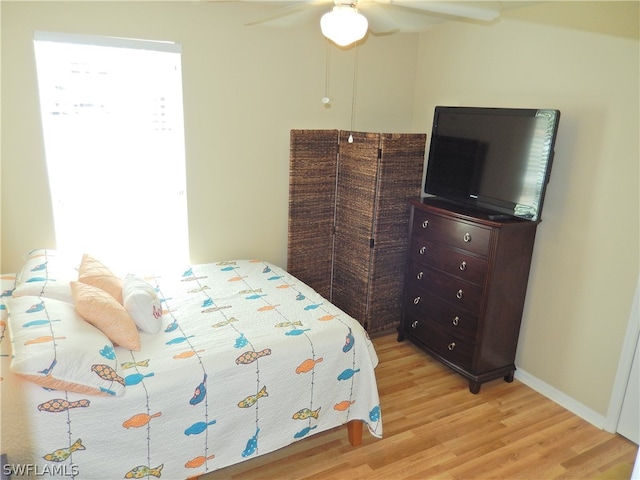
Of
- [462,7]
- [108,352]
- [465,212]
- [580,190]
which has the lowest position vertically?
[108,352]

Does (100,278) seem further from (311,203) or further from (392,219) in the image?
(392,219)

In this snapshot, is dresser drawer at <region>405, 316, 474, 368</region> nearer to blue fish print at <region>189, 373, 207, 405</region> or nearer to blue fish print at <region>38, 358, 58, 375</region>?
blue fish print at <region>189, 373, 207, 405</region>

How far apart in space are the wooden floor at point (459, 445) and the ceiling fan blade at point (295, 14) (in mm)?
2234

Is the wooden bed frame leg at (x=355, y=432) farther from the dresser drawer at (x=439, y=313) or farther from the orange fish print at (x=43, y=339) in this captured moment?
the orange fish print at (x=43, y=339)

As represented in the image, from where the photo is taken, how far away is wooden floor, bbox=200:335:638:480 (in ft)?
7.45

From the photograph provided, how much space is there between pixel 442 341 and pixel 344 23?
2177 mm

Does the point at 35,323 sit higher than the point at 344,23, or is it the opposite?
the point at 344,23

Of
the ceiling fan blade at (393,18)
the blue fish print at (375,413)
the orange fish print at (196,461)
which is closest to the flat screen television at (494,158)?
the ceiling fan blade at (393,18)

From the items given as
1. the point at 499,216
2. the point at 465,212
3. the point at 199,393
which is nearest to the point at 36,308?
the point at 199,393

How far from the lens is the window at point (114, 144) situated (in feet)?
9.13

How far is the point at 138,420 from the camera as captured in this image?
1.84 metres

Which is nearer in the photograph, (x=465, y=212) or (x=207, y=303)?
(x=207, y=303)

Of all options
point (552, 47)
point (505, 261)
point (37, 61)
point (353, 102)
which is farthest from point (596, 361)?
point (37, 61)

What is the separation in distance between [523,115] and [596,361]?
1.51 meters
